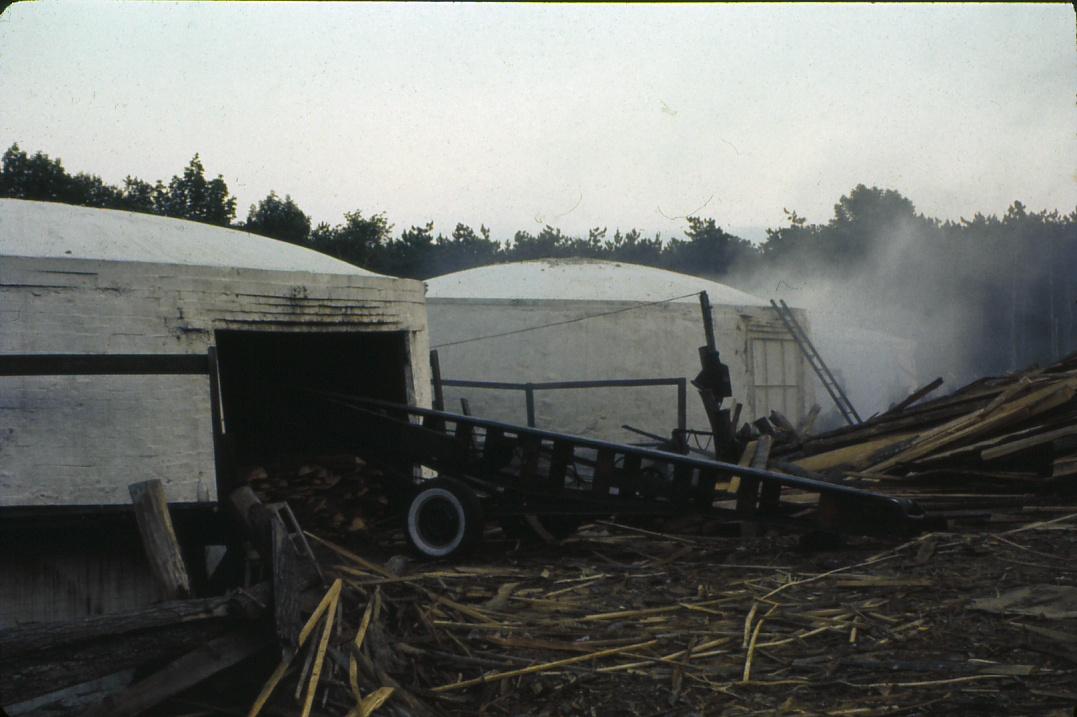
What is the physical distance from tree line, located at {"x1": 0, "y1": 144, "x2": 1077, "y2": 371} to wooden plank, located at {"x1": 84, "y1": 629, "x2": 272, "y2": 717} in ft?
95.2

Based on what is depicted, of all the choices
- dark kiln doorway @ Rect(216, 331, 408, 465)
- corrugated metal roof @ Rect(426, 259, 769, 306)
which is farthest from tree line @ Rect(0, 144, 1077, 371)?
dark kiln doorway @ Rect(216, 331, 408, 465)

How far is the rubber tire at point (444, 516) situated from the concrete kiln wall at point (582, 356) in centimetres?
940

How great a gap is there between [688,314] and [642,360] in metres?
1.27

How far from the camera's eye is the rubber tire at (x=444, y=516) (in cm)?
705

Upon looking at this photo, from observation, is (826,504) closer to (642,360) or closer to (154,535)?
(154,535)

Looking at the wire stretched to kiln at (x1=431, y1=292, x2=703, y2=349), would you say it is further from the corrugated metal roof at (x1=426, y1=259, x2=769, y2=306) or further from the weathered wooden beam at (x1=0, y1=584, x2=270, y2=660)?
the weathered wooden beam at (x1=0, y1=584, x2=270, y2=660)

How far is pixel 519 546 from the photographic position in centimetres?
769

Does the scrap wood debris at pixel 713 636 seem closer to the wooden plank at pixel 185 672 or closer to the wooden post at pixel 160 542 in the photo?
the wooden plank at pixel 185 672

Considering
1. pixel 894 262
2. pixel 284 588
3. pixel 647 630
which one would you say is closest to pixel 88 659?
pixel 284 588

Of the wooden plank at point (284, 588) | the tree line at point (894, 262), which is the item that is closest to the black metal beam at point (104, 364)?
the wooden plank at point (284, 588)

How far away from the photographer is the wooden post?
4145mm

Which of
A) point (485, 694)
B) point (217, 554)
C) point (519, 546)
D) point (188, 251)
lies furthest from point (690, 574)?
point (188, 251)

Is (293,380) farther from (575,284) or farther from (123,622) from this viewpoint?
(575,284)

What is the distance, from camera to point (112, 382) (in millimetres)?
7305
